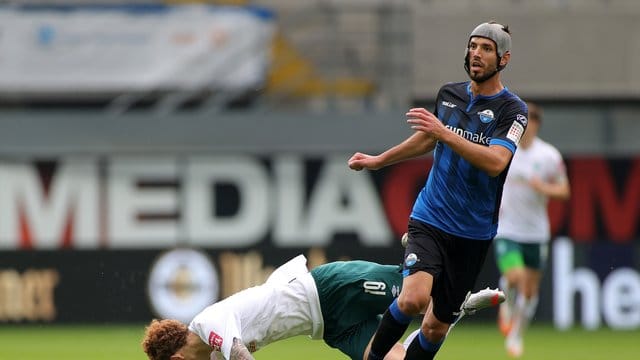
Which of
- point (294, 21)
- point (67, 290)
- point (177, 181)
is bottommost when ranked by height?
point (67, 290)

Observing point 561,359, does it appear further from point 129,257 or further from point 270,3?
point 270,3

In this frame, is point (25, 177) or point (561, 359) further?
point (25, 177)

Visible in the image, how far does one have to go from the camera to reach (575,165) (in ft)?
56.0

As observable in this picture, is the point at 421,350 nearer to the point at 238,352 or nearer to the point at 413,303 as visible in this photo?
the point at 413,303

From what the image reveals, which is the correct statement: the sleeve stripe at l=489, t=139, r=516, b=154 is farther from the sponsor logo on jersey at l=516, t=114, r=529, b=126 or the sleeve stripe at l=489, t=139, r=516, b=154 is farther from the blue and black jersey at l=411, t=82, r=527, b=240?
the sponsor logo on jersey at l=516, t=114, r=529, b=126

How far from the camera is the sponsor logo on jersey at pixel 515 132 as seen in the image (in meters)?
7.91

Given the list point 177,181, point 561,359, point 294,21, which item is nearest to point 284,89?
point 294,21

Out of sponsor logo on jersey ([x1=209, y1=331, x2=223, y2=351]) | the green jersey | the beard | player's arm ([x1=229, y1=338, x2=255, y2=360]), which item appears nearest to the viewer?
player's arm ([x1=229, y1=338, x2=255, y2=360])

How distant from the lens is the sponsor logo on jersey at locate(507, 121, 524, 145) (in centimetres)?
791

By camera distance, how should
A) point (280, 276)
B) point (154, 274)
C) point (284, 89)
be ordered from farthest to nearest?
point (284, 89) < point (154, 274) < point (280, 276)

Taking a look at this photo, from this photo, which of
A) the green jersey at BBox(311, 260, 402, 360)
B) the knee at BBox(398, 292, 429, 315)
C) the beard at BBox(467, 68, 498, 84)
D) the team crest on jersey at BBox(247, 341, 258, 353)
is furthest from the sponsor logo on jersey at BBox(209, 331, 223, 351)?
the beard at BBox(467, 68, 498, 84)

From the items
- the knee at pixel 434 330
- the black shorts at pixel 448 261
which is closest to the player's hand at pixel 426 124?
the black shorts at pixel 448 261

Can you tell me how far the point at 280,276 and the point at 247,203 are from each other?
890 centimetres

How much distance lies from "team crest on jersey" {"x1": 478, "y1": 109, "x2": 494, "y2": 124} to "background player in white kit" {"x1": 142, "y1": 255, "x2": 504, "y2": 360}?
3.49ft
